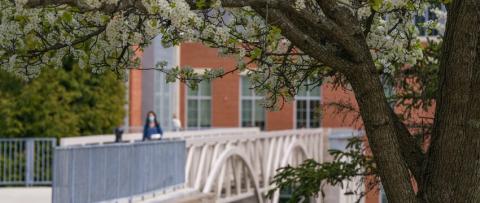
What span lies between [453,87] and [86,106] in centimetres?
1894

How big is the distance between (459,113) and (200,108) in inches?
1504

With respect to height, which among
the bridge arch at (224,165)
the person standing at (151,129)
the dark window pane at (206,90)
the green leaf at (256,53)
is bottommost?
the bridge arch at (224,165)

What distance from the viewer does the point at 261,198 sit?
27969 millimetres

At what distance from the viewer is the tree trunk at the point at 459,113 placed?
20.2 feet

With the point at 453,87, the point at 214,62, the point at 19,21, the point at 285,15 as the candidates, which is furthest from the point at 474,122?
the point at 214,62

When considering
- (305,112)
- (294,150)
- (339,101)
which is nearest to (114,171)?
(339,101)

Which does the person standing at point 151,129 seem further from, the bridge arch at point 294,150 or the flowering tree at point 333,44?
the flowering tree at point 333,44

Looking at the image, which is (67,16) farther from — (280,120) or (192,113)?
(192,113)

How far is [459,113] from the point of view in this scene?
244 inches

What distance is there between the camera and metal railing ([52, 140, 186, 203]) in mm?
11641

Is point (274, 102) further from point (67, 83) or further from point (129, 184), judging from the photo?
point (67, 83)

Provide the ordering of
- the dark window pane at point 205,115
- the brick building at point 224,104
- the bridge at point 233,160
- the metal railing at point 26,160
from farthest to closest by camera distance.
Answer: the dark window pane at point 205,115 → the brick building at point 224,104 → the metal railing at point 26,160 → the bridge at point 233,160

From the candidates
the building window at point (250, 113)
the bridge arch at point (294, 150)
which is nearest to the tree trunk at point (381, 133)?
the bridge arch at point (294, 150)

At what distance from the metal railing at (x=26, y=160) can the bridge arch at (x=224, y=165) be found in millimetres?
3194
